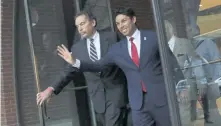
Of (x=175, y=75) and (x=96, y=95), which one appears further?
(x=96, y=95)

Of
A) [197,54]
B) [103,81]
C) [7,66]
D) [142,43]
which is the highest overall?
[7,66]

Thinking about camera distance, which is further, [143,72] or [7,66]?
[7,66]

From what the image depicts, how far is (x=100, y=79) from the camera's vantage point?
447 cm

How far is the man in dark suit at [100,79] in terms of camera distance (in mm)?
4250

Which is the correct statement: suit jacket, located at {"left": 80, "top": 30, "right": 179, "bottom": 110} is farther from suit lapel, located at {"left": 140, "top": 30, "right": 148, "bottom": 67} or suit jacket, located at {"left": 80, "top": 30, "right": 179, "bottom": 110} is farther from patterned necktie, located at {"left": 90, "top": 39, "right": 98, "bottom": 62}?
patterned necktie, located at {"left": 90, "top": 39, "right": 98, "bottom": 62}

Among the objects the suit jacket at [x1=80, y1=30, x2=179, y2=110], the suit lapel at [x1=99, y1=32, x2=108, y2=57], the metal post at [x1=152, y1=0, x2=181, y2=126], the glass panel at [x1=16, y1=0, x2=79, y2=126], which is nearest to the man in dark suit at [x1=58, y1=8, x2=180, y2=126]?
the suit jacket at [x1=80, y1=30, x2=179, y2=110]

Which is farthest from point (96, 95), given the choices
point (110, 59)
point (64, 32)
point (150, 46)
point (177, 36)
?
point (64, 32)

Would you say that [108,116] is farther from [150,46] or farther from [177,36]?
[177,36]

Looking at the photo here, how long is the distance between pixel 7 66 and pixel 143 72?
3.99 m

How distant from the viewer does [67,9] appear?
6.53m

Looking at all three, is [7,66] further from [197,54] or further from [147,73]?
[197,54]

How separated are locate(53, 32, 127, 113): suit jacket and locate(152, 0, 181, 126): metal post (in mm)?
760

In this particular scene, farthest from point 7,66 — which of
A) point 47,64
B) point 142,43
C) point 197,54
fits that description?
point 197,54

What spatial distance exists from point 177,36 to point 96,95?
139 centimetres
